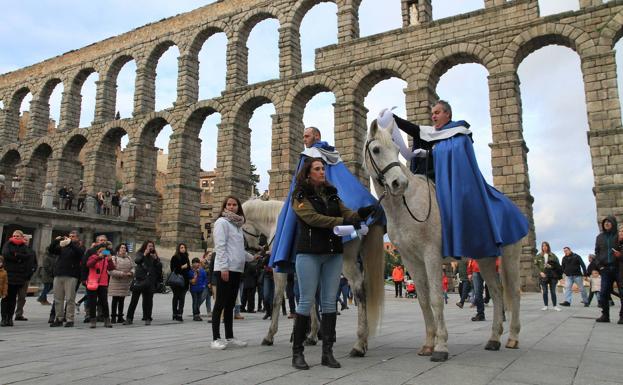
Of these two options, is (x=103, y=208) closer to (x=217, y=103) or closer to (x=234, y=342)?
(x=217, y=103)

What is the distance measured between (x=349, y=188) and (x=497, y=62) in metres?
18.3

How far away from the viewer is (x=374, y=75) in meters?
24.0

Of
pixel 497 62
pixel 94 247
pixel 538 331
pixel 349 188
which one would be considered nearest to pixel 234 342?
pixel 349 188

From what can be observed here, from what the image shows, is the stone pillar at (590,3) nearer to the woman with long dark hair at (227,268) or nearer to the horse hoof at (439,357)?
the woman with long dark hair at (227,268)

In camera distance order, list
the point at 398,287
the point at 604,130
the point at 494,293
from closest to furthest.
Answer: the point at 494,293 < the point at 604,130 < the point at 398,287

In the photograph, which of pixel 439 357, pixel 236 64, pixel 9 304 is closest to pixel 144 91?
pixel 236 64

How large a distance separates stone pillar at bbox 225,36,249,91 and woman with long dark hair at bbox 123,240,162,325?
19.2m

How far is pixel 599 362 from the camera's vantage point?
4.16 m

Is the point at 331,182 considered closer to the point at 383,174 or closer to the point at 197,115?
the point at 383,174

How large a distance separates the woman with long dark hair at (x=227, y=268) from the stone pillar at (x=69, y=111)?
33983 millimetres

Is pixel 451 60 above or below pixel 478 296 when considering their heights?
above

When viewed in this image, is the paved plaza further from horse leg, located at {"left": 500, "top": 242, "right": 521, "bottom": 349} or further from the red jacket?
the red jacket

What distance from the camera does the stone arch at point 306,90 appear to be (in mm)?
24703

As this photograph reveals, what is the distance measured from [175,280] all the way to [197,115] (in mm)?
20583
